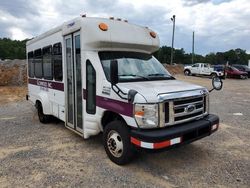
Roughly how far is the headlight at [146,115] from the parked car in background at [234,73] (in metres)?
30.3

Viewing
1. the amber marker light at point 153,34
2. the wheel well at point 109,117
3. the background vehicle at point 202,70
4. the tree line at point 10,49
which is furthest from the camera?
the tree line at point 10,49

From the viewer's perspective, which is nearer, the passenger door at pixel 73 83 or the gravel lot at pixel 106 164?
the gravel lot at pixel 106 164

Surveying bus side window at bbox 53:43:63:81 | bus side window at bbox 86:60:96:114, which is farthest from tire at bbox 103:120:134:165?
bus side window at bbox 53:43:63:81

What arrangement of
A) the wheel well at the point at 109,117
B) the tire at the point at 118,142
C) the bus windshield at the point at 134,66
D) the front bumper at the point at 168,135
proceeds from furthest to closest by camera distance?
the bus windshield at the point at 134,66, the wheel well at the point at 109,117, the tire at the point at 118,142, the front bumper at the point at 168,135

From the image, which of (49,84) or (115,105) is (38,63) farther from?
(115,105)

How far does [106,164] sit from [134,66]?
6.49 feet

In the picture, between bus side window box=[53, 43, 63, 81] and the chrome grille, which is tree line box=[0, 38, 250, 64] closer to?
bus side window box=[53, 43, 63, 81]

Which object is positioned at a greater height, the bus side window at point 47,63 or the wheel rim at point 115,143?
the bus side window at point 47,63

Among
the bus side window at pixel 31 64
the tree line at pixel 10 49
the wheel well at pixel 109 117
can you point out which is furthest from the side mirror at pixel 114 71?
the tree line at pixel 10 49

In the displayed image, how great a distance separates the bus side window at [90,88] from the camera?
16.9 ft

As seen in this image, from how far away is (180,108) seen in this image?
439cm

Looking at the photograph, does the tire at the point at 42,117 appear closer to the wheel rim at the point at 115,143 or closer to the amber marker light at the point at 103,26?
the wheel rim at the point at 115,143

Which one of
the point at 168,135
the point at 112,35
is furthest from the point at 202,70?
the point at 168,135

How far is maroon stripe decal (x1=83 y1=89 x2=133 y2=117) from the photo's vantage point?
4297 mm
